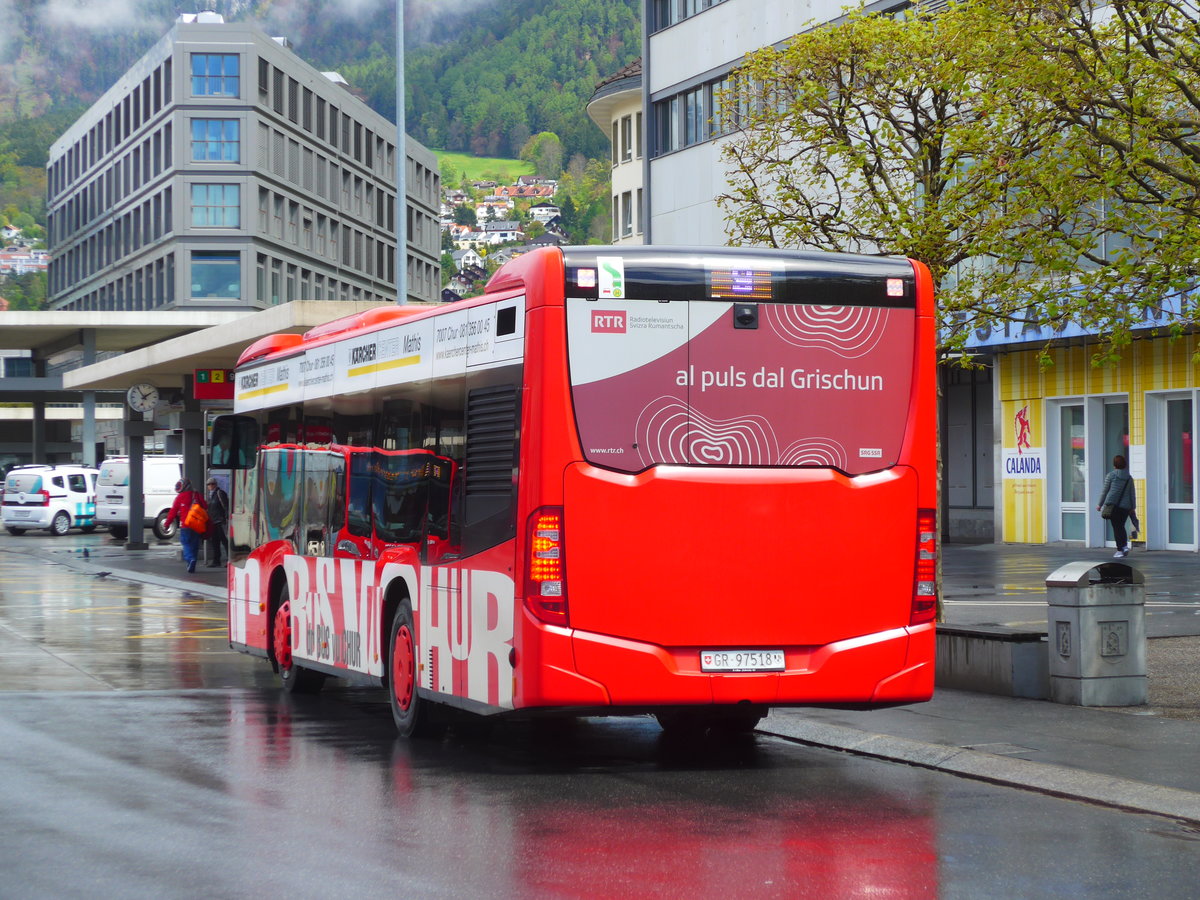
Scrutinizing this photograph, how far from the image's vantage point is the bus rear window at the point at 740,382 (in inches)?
374

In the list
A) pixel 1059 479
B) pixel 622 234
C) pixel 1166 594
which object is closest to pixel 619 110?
pixel 622 234

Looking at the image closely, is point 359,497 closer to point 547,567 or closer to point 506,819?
point 547,567

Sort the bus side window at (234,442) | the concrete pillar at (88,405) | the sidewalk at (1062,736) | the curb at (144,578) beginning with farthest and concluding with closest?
the concrete pillar at (88,405), the curb at (144,578), the bus side window at (234,442), the sidewalk at (1062,736)

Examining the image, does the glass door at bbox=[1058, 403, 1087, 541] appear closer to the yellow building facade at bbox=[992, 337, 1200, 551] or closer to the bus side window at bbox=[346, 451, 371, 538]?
the yellow building facade at bbox=[992, 337, 1200, 551]

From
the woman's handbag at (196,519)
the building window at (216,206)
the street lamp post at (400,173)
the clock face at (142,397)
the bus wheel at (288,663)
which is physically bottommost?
the bus wheel at (288,663)

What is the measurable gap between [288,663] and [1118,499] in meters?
18.9

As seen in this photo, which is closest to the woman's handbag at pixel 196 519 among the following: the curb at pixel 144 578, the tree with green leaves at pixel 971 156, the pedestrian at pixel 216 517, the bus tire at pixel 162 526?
the pedestrian at pixel 216 517

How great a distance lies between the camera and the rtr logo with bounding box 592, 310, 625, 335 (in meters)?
9.50

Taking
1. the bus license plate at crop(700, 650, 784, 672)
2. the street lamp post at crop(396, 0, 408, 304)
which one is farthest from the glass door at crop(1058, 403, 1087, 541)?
the bus license plate at crop(700, 650, 784, 672)

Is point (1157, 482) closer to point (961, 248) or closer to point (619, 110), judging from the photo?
point (961, 248)

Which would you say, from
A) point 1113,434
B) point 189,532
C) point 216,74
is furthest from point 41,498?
point 216,74

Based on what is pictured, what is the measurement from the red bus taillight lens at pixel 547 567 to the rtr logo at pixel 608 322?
3.10 ft

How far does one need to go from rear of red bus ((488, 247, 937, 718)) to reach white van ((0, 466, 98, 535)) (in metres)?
46.1

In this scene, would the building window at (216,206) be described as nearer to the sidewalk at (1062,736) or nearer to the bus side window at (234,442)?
the sidewalk at (1062,736)
